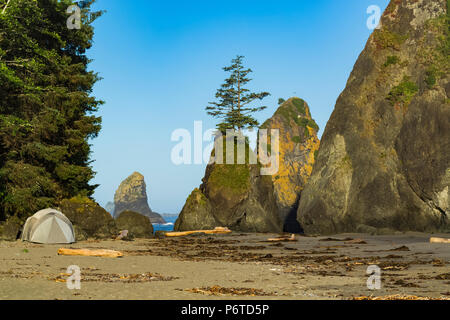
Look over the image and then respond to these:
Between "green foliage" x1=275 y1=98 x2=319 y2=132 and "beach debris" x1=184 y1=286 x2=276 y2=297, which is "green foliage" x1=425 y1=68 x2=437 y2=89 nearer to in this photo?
"beach debris" x1=184 y1=286 x2=276 y2=297

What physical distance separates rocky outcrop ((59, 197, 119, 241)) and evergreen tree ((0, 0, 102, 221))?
102 cm

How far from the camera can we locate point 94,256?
15352 millimetres

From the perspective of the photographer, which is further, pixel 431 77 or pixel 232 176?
pixel 232 176

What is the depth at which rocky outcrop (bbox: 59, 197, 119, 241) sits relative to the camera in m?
26.3

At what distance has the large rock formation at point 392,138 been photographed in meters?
34.8

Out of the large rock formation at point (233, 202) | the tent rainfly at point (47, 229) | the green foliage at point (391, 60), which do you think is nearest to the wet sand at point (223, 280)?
the tent rainfly at point (47, 229)

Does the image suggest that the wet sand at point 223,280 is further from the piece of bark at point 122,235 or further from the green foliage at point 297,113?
the green foliage at point 297,113

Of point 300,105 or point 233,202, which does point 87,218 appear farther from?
point 300,105

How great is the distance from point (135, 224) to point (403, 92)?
26.9 m

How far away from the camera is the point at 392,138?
38719 mm

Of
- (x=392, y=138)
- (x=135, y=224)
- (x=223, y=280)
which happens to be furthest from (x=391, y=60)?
(x=223, y=280)

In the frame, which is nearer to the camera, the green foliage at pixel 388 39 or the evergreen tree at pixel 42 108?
the evergreen tree at pixel 42 108

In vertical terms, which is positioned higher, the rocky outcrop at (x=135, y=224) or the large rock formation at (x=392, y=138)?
the large rock formation at (x=392, y=138)

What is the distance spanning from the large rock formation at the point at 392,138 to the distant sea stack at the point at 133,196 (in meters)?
139
